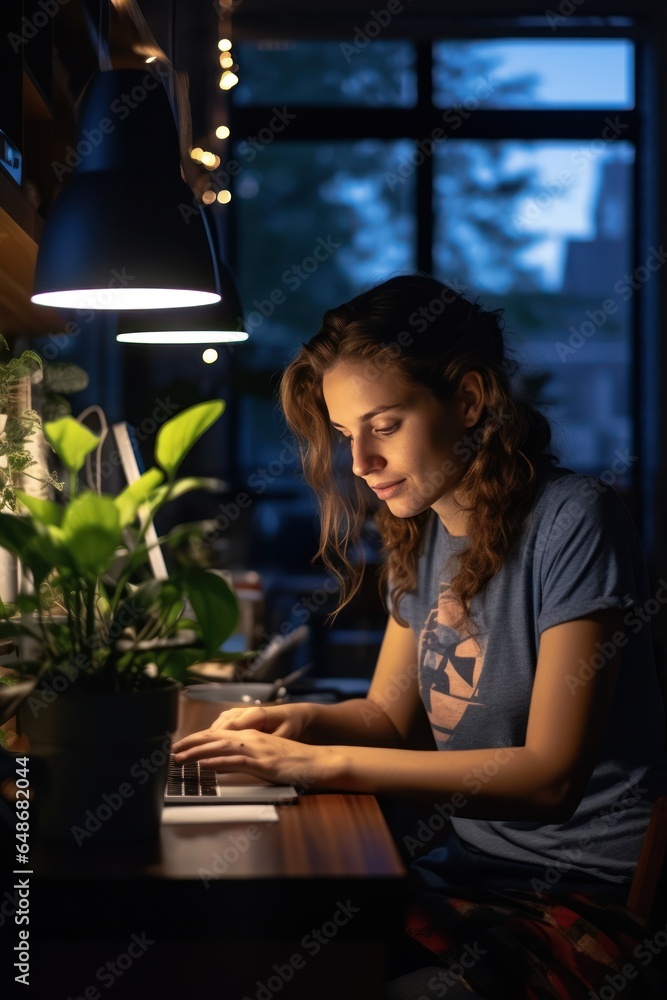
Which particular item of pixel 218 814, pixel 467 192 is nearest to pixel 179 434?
pixel 218 814

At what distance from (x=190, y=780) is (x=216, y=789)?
0.20 ft

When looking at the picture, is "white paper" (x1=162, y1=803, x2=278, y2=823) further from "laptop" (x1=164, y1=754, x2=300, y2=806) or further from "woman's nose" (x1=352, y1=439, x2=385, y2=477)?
"woman's nose" (x1=352, y1=439, x2=385, y2=477)

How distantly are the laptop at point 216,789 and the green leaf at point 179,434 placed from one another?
42cm

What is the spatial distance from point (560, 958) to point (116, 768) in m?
0.56

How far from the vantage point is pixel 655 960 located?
4.00 feet

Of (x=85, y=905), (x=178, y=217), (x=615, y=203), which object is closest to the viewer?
(x=85, y=905)

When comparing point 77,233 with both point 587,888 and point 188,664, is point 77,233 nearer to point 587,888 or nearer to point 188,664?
point 188,664

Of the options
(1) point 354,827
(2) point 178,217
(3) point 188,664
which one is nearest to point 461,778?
(1) point 354,827

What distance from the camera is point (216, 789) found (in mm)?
1283

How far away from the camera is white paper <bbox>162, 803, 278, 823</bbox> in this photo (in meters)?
1.14

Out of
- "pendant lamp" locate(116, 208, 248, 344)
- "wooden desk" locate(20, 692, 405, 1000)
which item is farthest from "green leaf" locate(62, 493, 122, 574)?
"pendant lamp" locate(116, 208, 248, 344)

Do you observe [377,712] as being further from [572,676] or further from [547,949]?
[547,949]

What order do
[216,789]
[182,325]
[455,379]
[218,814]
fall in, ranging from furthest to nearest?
1. [182,325]
2. [455,379]
3. [216,789]
4. [218,814]

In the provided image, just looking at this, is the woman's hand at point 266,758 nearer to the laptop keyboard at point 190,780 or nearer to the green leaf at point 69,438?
the laptop keyboard at point 190,780
